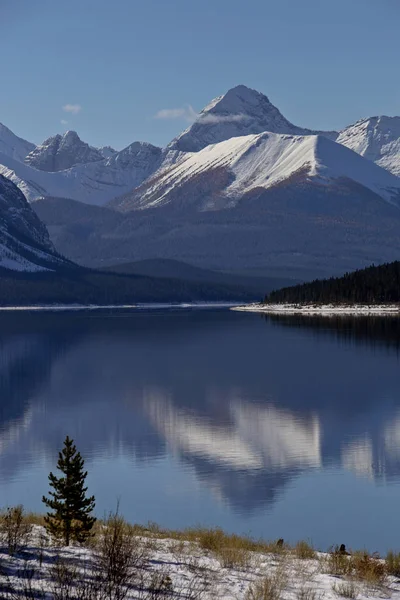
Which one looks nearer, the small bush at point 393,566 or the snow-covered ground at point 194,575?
the snow-covered ground at point 194,575

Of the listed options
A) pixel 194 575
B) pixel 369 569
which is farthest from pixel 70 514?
pixel 369 569

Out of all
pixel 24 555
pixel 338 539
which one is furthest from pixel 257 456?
pixel 24 555

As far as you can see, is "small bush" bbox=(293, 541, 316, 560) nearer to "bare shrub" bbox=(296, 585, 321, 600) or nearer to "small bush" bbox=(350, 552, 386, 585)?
"small bush" bbox=(350, 552, 386, 585)

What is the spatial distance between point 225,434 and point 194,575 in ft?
117

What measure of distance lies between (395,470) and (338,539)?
1204 centimetres

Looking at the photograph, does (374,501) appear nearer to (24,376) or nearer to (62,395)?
(62,395)

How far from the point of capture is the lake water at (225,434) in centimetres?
3997

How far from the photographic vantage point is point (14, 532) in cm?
2716

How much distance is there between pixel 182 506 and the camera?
4097cm

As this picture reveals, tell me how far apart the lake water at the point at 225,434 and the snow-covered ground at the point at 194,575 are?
9084 millimetres

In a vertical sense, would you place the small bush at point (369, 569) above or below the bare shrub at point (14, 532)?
below

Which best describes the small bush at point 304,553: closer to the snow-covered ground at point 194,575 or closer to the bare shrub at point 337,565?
the snow-covered ground at point 194,575

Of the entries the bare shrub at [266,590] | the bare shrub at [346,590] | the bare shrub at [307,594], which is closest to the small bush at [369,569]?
the bare shrub at [346,590]

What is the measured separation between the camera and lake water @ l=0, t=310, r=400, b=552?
131 feet
